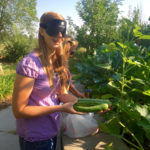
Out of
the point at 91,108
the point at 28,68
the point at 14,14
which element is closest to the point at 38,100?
the point at 28,68

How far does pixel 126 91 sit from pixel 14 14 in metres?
19.4

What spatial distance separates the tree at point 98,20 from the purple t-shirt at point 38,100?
694cm

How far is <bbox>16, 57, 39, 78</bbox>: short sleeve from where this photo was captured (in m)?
1.25

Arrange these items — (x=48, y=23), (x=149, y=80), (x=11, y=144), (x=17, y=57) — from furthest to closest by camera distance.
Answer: (x=17, y=57)
(x=11, y=144)
(x=149, y=80)
(x=48, y=23)

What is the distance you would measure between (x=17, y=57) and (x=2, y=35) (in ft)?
17.6

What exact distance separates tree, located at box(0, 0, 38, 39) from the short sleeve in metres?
18.7

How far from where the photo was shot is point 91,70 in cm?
249

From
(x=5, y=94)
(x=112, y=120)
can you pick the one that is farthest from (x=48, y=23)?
(x=5, y=94)

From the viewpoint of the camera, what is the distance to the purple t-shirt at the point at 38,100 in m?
1.30

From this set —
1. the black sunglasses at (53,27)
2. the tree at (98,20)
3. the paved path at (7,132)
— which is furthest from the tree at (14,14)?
the black sunglasses at (53,27)

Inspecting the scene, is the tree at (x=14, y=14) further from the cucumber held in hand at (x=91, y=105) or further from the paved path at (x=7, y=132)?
the cucumber held in hand at (x=91, y=105)

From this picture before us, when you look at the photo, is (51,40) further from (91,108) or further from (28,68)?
(91,108)

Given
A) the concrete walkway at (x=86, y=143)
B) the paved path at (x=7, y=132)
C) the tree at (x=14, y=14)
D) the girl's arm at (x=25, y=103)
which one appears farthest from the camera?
the tree at (x=14, y=14)

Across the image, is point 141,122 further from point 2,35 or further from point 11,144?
point 2,35
